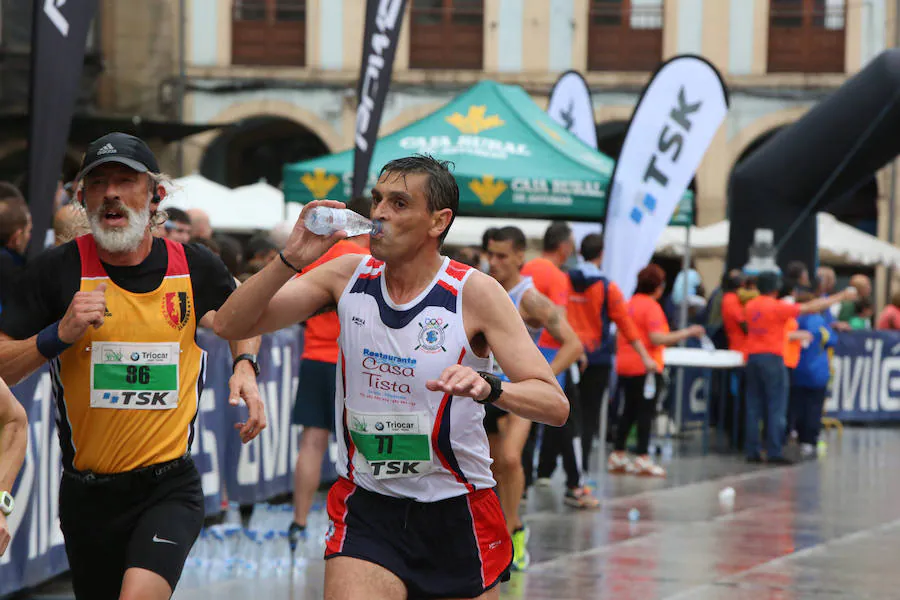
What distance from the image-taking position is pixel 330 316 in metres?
8.40

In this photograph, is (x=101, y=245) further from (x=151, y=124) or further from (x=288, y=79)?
(x=288, y=79)

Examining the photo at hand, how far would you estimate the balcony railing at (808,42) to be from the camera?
3089cm

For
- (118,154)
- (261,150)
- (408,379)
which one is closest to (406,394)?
(408,379)

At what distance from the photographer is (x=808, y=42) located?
1218 inches

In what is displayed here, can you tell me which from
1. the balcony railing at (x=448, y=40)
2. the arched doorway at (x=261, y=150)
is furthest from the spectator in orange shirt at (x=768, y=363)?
the arched doorway at (x=261, y=150)

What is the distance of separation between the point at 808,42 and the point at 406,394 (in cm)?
2840

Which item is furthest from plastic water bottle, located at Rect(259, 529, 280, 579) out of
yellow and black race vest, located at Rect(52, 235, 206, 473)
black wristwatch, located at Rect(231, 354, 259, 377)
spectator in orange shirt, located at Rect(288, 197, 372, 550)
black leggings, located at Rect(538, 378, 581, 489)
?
yellow and black race vest, located at Rect(52, 235, 206, 473)

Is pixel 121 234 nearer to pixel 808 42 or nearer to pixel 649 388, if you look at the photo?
pixel 649 388

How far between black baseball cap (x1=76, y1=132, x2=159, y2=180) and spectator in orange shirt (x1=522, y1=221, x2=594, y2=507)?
16.7 feet

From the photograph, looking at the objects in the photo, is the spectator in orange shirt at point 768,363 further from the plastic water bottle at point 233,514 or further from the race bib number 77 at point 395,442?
the race bib number 77 at point 395,442

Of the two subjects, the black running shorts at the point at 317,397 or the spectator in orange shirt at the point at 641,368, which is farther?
the spectator in orange shirt at the point at 641,368

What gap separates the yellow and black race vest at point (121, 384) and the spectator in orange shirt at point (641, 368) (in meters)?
8.60

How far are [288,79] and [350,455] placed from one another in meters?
26.9

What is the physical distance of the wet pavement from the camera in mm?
8008
